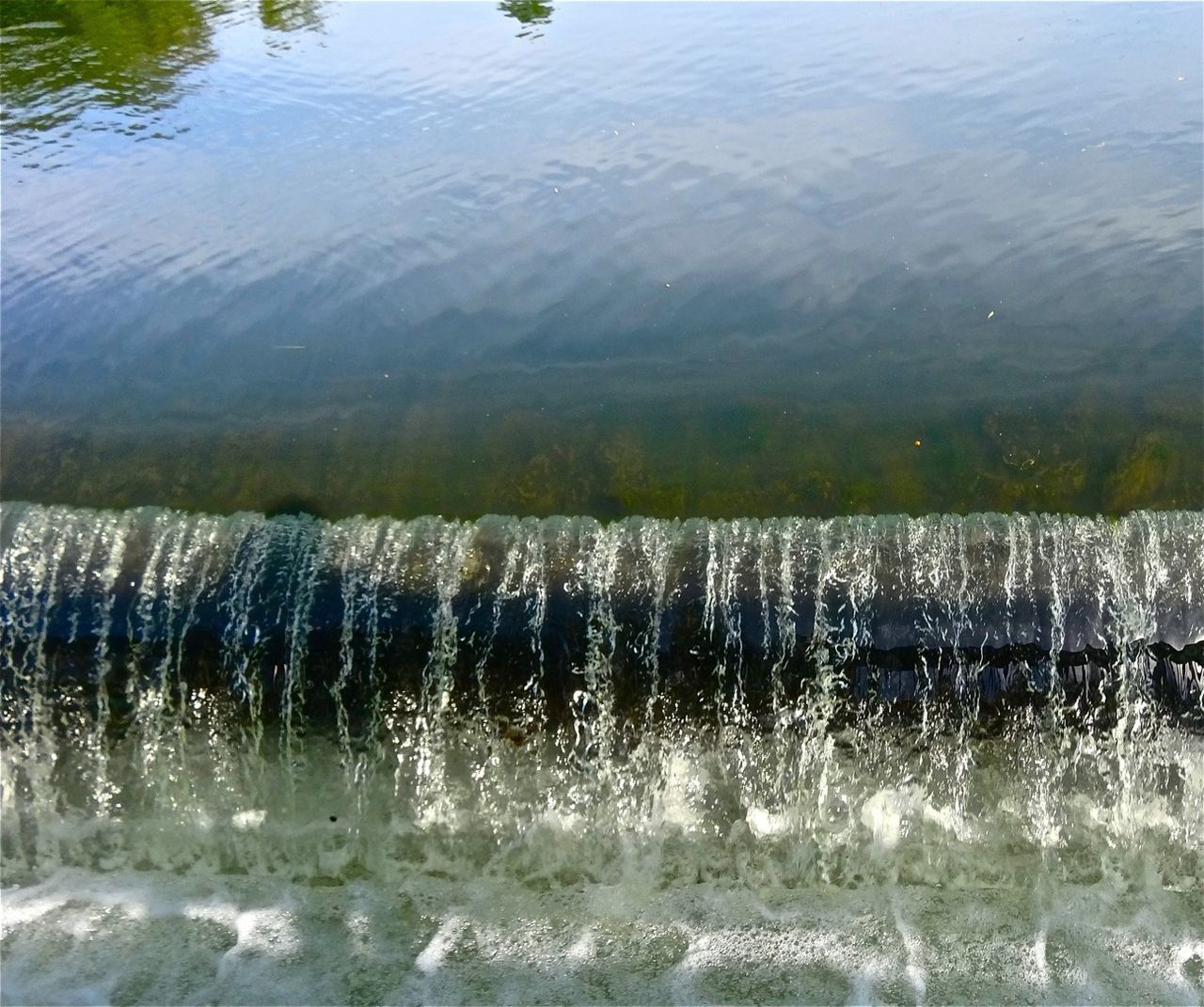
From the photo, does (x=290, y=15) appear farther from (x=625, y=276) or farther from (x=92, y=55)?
(x=625, y=276)

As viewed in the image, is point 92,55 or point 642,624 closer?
point 642,624

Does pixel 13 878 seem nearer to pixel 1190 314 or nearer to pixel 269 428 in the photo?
pixel 269 428

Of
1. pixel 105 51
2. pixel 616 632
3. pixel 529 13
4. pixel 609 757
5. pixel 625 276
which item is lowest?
pixel 609 757

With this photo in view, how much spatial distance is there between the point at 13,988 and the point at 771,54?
1162cm

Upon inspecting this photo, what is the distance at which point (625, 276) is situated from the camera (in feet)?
25.7

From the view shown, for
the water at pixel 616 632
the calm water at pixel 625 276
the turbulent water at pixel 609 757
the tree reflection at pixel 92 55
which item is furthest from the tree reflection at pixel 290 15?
the turbulent water at pixel 609 757

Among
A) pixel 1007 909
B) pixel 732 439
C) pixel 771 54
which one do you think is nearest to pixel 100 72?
pixel 771 54

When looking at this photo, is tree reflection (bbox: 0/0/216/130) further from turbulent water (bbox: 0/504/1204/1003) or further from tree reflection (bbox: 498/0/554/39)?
turbulent water (bbox: 0/504/1204/1003)

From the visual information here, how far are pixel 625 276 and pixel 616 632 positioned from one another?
367 cm

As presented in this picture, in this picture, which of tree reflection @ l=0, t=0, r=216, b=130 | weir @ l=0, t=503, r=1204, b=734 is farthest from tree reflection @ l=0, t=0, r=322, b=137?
weir @ l=0, t=503, r=1204, b=734

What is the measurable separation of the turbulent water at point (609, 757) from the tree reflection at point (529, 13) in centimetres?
1093

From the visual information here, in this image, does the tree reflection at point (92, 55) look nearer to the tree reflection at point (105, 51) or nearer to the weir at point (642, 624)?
the tree reflection at point (105, 51)

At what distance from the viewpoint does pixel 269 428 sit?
6.44m

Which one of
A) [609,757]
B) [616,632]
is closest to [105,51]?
[616,632]
